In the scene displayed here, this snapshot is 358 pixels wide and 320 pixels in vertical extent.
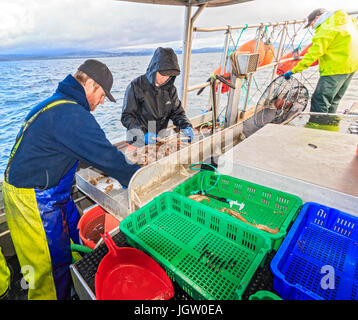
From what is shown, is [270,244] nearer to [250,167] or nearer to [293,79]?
[250,167]

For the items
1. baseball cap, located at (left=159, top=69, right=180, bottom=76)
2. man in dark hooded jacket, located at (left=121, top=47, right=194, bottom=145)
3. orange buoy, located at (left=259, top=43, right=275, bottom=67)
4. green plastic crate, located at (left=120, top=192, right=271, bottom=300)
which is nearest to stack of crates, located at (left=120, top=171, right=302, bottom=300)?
green plastic crate, located at (left=120, top=192, right=271, bottom=300)

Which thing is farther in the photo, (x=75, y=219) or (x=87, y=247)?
(x=75, y=219)

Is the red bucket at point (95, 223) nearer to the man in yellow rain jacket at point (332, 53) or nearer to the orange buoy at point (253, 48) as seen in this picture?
the man in yellow rain jacket at point (332, 53)

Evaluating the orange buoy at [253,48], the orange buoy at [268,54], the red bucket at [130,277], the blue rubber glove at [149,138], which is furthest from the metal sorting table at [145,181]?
the orange buoy at [268,54]

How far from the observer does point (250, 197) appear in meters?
1.74

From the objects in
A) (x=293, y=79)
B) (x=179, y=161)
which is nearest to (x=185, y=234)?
(x=179, y=161)

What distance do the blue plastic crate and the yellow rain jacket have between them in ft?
9.82

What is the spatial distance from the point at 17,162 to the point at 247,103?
16.0 ft

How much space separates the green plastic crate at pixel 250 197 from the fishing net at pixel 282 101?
5.79ft

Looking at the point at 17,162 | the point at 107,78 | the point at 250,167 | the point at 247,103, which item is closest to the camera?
the point at 17,162

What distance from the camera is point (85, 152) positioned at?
4.83 ft

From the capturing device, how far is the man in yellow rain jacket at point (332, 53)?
344cm

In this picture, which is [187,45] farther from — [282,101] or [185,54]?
[282,101]

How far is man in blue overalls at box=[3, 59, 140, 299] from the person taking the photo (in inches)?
57.4
